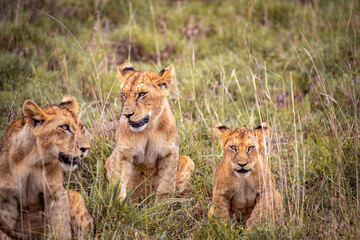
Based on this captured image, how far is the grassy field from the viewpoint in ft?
14.8

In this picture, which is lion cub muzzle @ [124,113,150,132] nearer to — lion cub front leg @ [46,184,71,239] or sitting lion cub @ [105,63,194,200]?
sitting lion cub @ [105,63,194,200]

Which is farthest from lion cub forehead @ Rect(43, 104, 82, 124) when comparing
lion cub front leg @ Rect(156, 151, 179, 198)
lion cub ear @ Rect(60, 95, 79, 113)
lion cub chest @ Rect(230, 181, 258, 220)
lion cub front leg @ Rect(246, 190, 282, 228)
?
lion cub front leg @ Rect(246, 190, 282, 228)

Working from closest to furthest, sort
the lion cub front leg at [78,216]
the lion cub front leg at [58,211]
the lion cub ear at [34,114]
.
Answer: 1. the lion cub ear at [34,114]
2. the lion cub front leg at [58,211]
3. the lion cub front leg at [78,216]

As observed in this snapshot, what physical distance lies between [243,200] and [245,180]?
235 mm

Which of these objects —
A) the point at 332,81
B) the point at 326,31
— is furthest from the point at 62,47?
the point at 326,31

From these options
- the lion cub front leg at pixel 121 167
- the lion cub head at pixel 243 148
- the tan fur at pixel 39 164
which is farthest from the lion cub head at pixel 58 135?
the lion cub head at pixel 243 148

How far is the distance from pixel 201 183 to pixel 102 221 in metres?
1.44

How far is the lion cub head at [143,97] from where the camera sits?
14.9 ft

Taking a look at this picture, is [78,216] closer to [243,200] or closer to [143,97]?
[143,97]

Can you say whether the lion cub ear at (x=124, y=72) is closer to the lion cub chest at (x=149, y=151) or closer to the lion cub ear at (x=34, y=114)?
the lion cub chest at (x=149, y=151)

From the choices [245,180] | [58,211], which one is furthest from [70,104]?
[245,180]

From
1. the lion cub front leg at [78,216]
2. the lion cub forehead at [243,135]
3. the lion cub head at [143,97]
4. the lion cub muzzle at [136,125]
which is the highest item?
the lion cub head at [143,97]

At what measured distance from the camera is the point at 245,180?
4508 millimetres

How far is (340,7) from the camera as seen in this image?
11812 millimetres
